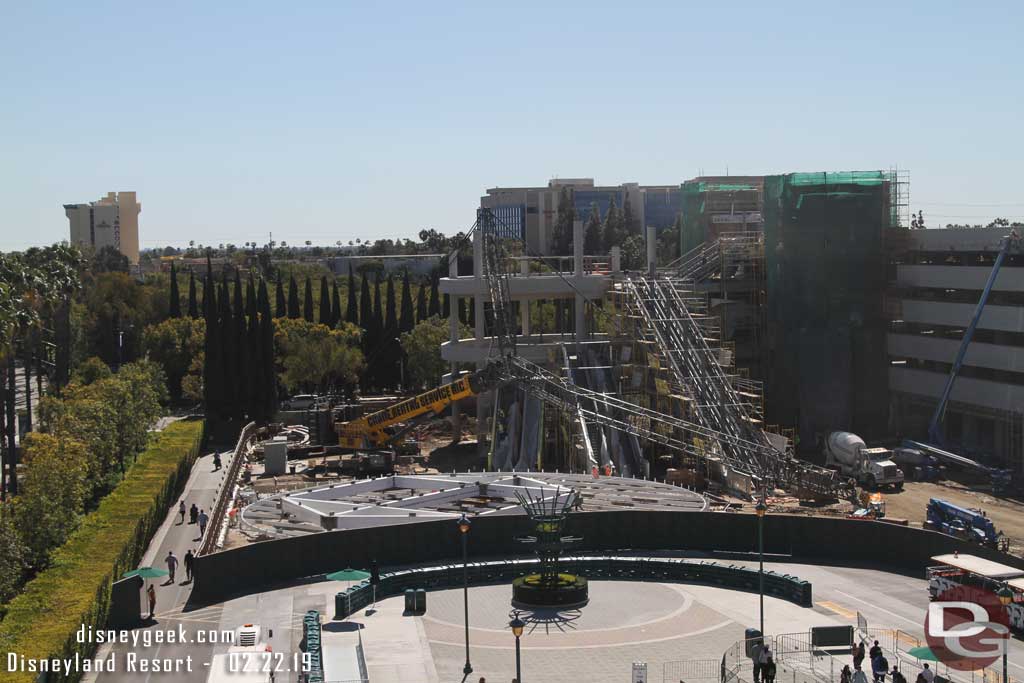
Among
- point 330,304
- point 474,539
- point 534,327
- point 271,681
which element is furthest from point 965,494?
point 330,304

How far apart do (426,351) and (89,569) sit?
205 ft

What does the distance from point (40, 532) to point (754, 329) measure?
48154 millimetres

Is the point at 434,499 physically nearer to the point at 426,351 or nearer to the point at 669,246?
the point at 426,351

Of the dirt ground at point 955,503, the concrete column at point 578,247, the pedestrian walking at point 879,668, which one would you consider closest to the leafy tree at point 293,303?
the concrete column at point 578,247

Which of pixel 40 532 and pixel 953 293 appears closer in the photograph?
pixel 40 532

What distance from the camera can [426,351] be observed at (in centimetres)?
9831

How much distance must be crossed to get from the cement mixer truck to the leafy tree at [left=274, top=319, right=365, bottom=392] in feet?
140

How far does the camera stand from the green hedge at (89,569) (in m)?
29.4

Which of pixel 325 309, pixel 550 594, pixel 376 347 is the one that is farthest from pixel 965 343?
pixel 325 309

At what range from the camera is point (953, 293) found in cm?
7294

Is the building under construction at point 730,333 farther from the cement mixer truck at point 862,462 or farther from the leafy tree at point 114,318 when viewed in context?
the leafy tree at point 114,318

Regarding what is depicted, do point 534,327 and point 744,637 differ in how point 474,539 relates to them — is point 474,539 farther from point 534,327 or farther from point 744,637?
point 534,327

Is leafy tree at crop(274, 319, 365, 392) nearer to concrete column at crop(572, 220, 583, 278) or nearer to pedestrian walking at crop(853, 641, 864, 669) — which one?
concrete column at crop(572, 220, 583, 278)

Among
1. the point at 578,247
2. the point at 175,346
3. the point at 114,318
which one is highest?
the point at 578,247
